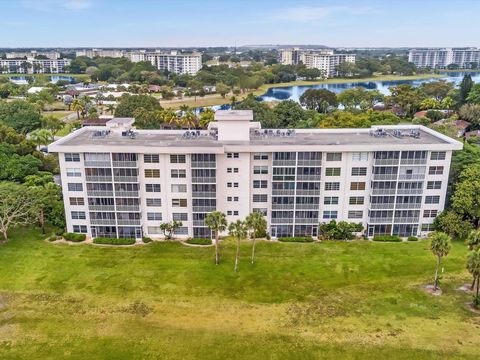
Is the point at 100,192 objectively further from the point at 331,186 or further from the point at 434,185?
the point at 434,185

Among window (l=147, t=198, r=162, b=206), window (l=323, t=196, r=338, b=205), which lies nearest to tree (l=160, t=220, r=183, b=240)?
window (l=147, t=198, r=162, b=206)

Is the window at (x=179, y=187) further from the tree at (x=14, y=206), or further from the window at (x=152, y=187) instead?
the tree at (x=14, y=206)

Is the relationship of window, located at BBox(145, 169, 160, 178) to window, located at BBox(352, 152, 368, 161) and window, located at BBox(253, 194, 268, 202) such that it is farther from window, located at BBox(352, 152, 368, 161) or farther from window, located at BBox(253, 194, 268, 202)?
window, located at BBox(352, 152, 368, 161)

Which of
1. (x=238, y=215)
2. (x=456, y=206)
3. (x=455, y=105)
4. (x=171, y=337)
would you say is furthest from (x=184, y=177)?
(x=455, y=105)

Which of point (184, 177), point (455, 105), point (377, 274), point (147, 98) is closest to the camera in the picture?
point (377, 274)

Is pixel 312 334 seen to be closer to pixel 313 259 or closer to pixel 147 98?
pixel 313 259
